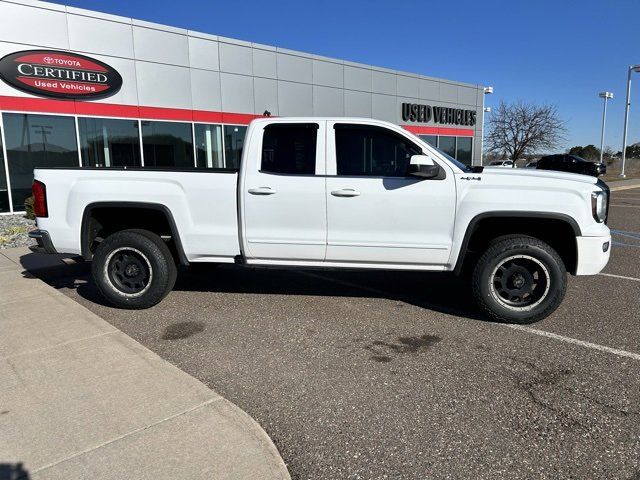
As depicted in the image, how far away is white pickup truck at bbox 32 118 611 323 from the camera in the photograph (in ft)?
14.7

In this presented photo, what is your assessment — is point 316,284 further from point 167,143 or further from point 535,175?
point 167,143

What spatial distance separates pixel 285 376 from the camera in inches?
140

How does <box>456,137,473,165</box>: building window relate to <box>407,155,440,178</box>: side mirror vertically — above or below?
above

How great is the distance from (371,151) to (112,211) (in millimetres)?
2895

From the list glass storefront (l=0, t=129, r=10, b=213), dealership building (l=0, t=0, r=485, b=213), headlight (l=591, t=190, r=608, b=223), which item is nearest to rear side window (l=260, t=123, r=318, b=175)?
headlight (l=591, t=190, r=608, b=223)

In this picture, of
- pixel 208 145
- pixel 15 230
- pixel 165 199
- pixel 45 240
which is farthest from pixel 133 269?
pixel 208 145

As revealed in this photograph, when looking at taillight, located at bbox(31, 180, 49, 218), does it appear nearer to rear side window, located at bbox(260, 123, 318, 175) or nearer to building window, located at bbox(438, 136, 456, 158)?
rear side window, located at bbox(260, 123, 318, 175)

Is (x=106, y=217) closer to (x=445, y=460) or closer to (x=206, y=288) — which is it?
(x=206, y=288)

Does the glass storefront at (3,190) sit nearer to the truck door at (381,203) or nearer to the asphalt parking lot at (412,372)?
the asphalt parking lot at (412,372)

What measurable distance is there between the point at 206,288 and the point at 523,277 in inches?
148

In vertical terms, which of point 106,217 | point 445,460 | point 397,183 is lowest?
point 445,460

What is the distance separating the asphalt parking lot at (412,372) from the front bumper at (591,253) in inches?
22.3

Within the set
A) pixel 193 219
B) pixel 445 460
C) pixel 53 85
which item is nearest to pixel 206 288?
pixel 193 219

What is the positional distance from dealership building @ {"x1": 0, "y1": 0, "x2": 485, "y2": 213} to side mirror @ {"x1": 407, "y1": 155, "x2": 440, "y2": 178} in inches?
430
